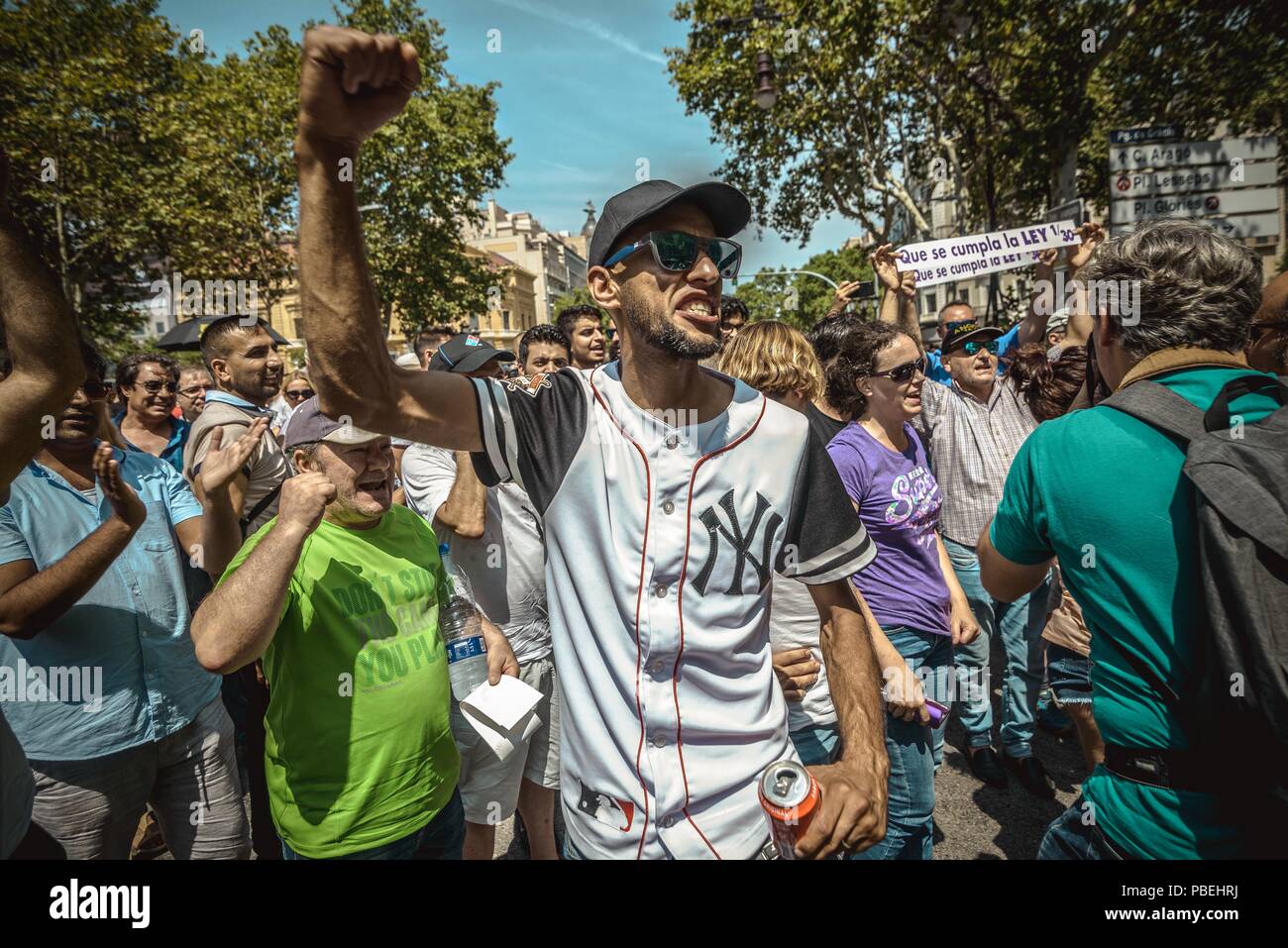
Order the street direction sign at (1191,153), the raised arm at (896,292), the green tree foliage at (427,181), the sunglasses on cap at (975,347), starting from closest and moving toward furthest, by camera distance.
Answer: the sunglasses on cap at (975,347) < the raised arm at (896,292) < the street direction sign at (1191,153) < the green tree foliage at (427,181)

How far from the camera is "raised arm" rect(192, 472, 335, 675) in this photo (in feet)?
6.27

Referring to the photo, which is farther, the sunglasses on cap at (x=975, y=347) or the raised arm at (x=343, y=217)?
the sunglasses on cap at (x=975, y=347)

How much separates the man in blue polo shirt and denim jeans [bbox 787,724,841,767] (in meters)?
2.24

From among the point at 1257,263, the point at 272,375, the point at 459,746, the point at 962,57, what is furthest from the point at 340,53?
the point at 962,57

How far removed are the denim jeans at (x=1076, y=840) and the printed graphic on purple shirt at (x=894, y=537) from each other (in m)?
1.11

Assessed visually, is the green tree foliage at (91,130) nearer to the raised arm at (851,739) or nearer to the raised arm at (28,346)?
the raised arm at (28,346)

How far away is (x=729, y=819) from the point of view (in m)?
1.69

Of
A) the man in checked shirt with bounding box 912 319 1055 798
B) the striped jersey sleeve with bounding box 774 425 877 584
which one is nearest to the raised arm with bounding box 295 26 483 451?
the striped jersey sleeve with bounding box 774 425 877 584

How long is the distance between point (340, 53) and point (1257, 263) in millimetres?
2042

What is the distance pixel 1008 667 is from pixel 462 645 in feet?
11.2

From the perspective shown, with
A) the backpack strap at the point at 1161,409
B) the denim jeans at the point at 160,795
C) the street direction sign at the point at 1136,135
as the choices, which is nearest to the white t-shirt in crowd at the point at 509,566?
the denim jeans at the point at 160,795

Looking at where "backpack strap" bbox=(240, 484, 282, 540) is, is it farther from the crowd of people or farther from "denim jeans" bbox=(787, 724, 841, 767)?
"denim jeans" bbox=(787, 724, 841, 767)

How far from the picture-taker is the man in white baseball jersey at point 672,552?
1660 millimetres
